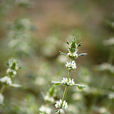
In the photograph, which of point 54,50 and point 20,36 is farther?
point 54,50

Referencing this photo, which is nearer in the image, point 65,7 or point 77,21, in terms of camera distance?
point 77,21

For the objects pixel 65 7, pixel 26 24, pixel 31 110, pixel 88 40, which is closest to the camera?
pixel 31 110

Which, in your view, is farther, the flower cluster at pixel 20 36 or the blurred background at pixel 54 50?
the flower cluster at pixel 20 36

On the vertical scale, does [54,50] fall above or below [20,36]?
above

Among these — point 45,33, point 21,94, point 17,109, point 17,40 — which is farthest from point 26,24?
point 45,33

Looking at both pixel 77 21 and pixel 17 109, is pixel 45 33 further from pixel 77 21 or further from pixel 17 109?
pixel 17 109

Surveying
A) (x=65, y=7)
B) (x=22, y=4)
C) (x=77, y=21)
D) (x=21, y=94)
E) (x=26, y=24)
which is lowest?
(x=21, y=94)

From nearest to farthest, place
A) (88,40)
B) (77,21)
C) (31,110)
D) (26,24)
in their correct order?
(31,110) → (26,24) → (88,40) → (77,21)

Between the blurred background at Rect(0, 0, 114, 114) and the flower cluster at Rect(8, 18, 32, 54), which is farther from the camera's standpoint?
the flower cluster at Rect(8, 18, 32, 54)
